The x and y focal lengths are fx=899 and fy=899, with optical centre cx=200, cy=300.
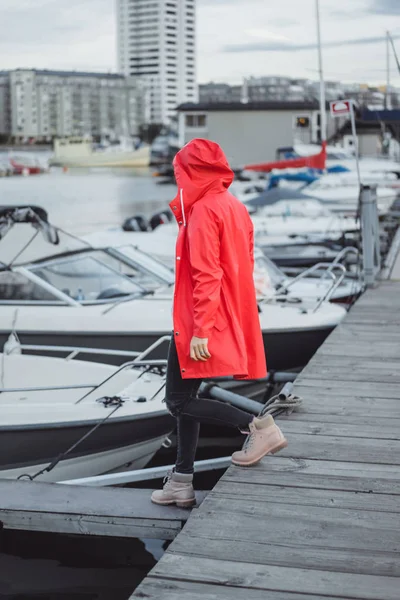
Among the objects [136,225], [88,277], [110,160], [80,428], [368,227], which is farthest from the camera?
[110,160]

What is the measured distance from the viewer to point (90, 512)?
4.59 m

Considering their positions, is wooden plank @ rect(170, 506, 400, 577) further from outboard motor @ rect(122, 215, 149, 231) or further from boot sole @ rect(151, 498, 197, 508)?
outboard motor @ rect(122, 215, 149, 231)

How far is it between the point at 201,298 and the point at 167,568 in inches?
45.4

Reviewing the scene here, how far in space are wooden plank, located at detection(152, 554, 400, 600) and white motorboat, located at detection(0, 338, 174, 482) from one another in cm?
282

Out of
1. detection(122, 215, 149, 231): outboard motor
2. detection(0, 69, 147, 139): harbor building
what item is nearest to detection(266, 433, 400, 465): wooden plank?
detection(122, 215, 149, 231): outboard motor

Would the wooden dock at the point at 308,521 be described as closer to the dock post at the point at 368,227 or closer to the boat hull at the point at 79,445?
the boat hull at the point at 79,445

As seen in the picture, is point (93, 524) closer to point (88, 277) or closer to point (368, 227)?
point (88, 277)

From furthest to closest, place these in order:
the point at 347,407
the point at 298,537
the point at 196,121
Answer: the point at 196,121, the point at 347,407, the point at 298,537

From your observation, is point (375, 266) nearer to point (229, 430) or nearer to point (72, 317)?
point (229, 430)

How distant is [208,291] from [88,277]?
5.55 meters

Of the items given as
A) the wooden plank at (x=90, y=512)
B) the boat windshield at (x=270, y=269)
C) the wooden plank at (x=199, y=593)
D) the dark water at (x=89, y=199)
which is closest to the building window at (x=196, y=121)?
the dark water at (x=89, y=199)

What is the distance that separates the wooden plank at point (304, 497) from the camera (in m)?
4.08

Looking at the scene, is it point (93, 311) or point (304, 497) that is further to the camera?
point (93, 311)

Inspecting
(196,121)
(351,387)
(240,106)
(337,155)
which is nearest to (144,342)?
(351,387)
